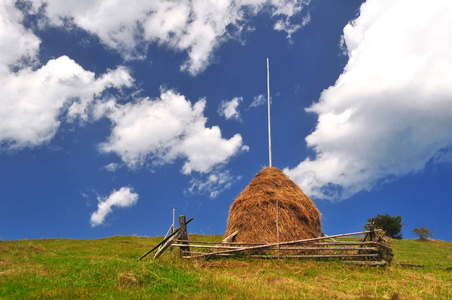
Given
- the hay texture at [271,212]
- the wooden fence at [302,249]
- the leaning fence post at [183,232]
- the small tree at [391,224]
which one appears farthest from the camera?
the small tree at [391,224]

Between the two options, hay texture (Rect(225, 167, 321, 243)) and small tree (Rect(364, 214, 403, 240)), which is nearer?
hay texture (Rect(225, 167, 321, 243))

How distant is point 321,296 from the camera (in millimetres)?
8539

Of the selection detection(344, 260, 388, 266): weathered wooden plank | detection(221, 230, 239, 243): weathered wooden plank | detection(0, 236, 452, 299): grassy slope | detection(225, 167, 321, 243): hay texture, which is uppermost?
detection(225, 167, 321, 243): hay texture

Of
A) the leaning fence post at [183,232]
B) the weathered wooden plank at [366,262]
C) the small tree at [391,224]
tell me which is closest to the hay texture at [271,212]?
the leaning fence post at [183,232]

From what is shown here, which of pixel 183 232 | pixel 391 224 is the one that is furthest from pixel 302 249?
pixel 391 224

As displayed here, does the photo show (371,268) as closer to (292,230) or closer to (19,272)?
(292,230)

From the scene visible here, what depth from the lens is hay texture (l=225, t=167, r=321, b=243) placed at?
1558 centimetres

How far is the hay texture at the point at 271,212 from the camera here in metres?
15.6

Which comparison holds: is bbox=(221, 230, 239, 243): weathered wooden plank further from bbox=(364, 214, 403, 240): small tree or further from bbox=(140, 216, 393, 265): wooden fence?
bbox=(364, 214, 403, 240): small tree

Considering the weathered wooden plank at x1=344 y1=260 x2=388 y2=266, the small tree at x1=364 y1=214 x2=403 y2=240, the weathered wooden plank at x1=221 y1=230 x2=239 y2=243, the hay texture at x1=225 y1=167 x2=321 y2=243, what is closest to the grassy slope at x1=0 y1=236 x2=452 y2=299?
the weathered wooden plank at x1=344 y1=260 x2=388 y2=266

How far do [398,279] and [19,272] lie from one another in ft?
44.5

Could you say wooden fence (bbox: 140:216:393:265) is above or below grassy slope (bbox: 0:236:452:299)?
above

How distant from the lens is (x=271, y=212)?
1600 centimetres

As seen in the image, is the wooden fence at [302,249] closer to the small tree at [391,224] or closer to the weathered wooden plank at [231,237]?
the weathered wooden plank at [231,237]
